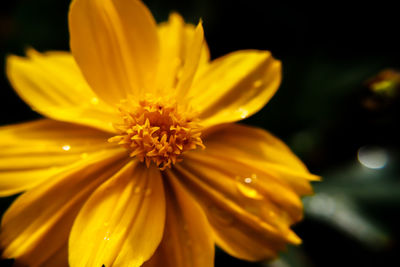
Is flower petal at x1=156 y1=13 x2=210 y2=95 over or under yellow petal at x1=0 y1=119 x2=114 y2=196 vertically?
over

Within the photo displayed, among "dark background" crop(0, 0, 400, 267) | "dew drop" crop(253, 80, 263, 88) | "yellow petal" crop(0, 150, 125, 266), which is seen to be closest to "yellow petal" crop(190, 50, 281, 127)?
"dew drop" crop(253, 80, 263, 88)

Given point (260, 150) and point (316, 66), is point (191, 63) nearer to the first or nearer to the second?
point (260, 150)

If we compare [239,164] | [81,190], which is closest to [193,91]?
[239,164]

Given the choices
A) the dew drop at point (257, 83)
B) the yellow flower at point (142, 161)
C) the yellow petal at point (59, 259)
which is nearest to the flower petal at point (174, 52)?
the yellow flower at point (142, 161)

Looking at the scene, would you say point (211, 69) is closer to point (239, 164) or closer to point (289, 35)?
point (239, 164)

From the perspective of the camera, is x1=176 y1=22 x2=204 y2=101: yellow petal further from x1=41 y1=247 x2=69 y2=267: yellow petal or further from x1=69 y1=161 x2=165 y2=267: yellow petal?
x1=41 y1=247 x2=69 y2=267: yellow petal

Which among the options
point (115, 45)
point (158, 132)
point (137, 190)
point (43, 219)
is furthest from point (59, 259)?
point (115, 45)
